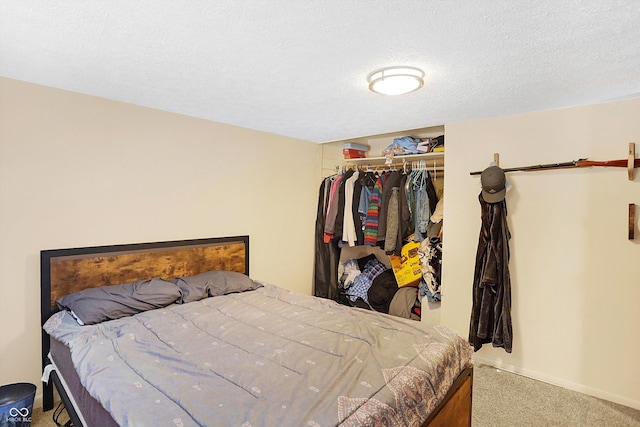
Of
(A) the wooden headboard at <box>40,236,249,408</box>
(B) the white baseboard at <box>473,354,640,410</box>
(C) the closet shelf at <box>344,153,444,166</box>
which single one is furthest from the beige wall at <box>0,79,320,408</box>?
(B) the white baseboard at <box>473,354,640,410</box>

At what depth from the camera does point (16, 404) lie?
6.04 feet

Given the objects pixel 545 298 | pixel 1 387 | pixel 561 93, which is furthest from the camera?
pixel 545 298

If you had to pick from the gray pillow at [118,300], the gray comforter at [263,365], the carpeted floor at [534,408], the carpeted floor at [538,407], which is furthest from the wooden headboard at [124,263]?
the carpeted floor at [538,407]

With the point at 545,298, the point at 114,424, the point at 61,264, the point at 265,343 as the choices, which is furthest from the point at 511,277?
the point at 61,264

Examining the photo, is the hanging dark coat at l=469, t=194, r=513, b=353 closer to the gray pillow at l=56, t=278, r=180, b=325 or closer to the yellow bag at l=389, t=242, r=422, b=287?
the yellow bag at l=389, t=242, r=422, b=287

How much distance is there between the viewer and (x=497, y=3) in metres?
1.26

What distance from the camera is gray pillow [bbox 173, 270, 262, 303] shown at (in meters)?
2.61

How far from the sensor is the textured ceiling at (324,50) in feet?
4.34

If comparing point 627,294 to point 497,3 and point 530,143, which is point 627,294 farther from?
point 497,3

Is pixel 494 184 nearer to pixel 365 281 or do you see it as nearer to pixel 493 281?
pixel 493 281

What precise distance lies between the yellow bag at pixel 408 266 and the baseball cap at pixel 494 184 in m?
0.97

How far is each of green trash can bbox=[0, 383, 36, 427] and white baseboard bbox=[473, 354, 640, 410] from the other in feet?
10.7

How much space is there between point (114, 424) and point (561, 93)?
120 inches

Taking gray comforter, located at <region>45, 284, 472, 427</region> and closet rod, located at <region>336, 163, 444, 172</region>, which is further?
closet rod, located at <region>336, 163, 444, 172</region>
